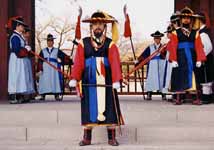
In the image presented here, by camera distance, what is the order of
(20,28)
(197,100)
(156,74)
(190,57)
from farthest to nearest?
(156,74) < (20,28) < (197,100) < (190,57)

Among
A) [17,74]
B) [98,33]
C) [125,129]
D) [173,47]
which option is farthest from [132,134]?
[17,74]

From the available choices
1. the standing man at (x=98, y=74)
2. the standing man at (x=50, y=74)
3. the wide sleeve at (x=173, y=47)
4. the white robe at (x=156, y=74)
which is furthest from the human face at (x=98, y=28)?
the white robe at (x=156, y=74)

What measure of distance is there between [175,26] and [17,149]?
4286 mm

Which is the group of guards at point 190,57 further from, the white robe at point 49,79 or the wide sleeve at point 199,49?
the white robe at point 49,79

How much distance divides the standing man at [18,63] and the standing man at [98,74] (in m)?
3.29

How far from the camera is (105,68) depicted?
781 centimetres

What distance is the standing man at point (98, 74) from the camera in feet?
25.4

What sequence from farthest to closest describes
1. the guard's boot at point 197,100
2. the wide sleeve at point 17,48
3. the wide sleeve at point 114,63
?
the wide sleeve at point 17,48 → the guard's boot at point 197,100 → the wide sleeve at point 114,63

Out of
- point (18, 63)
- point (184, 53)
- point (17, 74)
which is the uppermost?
point (184, 53)

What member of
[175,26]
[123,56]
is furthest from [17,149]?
[123,56]

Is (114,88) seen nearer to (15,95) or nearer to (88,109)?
(88,109)

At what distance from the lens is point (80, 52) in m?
7.73

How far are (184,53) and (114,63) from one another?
2.90 meters

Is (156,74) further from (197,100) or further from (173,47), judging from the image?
(173,47)
